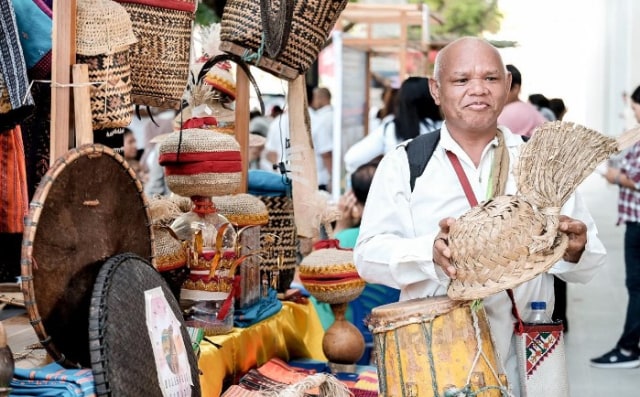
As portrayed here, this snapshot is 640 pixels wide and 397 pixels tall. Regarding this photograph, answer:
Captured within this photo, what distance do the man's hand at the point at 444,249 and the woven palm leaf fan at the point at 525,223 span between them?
0.05 feet

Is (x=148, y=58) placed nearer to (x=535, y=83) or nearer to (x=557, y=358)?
(x=557, y=358)

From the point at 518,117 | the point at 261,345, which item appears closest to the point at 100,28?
the point at 261,345

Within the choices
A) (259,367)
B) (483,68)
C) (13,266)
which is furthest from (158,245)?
(483,68)

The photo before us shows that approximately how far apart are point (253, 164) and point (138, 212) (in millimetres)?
7054

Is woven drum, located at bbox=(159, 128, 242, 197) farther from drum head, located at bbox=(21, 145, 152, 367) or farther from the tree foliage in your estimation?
the tree foliage

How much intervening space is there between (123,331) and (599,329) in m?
6.36

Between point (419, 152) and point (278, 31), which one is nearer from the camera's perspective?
point (419, 152)

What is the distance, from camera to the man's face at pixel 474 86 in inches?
112

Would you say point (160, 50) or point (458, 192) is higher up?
point (160, 50)

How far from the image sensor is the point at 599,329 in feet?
26.1

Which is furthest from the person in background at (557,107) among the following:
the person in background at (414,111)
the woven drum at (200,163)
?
the woven drum at (200,163)

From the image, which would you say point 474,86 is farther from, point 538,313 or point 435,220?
point 538,313

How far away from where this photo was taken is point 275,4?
11.2ft

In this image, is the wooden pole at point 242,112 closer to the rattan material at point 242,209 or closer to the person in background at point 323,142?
the rattan material at point 242,209
